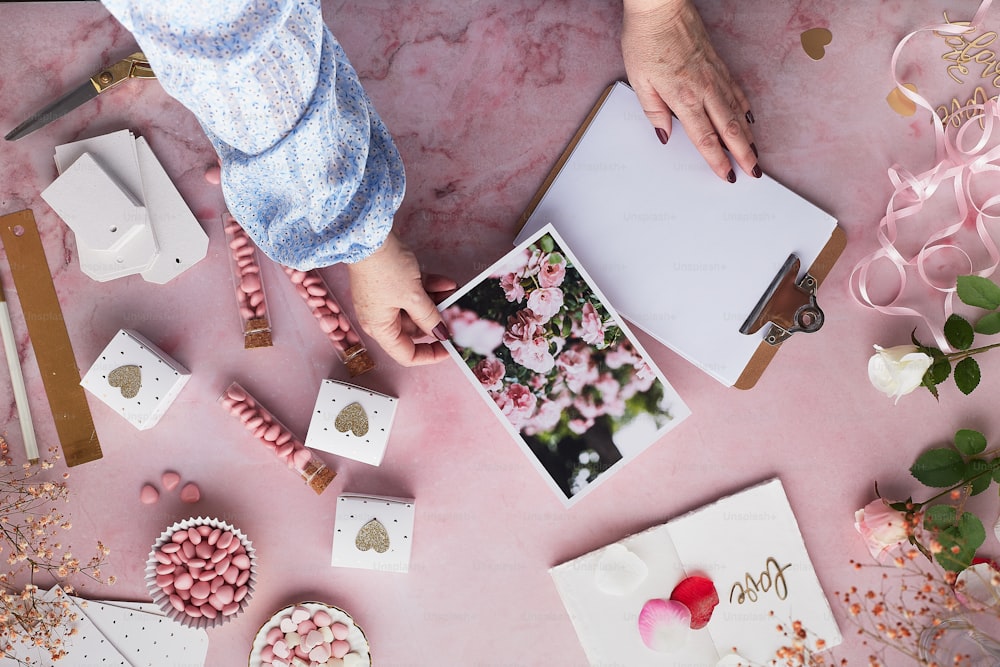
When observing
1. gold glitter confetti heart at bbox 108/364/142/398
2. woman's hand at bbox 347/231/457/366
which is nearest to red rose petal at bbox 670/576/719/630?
woman's hand at bbox 347/231/457/366

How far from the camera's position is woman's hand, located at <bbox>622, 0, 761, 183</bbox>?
105cm

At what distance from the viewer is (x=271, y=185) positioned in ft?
2.63

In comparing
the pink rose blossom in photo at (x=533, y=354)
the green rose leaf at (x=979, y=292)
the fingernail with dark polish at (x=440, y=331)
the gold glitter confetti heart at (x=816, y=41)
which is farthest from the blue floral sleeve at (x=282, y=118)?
the green rose leaf at (x=979, y=292)

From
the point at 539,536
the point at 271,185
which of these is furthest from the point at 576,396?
the point at 271,185

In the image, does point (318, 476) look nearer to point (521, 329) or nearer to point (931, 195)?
point (521, 329)

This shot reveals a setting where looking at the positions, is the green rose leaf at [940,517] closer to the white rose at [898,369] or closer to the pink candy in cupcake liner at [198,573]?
the white rose at [898,369]

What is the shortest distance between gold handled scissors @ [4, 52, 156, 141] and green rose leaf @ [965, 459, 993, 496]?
56.3 inches

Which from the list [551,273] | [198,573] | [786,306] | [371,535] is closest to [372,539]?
[371,535]

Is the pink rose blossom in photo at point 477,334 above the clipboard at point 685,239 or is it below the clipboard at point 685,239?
below

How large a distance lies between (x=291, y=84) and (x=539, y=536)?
0.79 metres

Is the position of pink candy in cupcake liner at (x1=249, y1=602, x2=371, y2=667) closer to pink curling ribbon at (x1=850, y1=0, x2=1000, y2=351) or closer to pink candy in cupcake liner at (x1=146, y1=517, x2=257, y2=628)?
pink candy in cupcake liner at (x1=146, y1=517, x2=257, y2=628)

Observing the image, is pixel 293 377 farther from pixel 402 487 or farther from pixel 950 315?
pixel 950 315

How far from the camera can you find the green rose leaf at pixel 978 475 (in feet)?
3.47

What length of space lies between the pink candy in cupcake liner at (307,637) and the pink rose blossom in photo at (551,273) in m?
0.62
